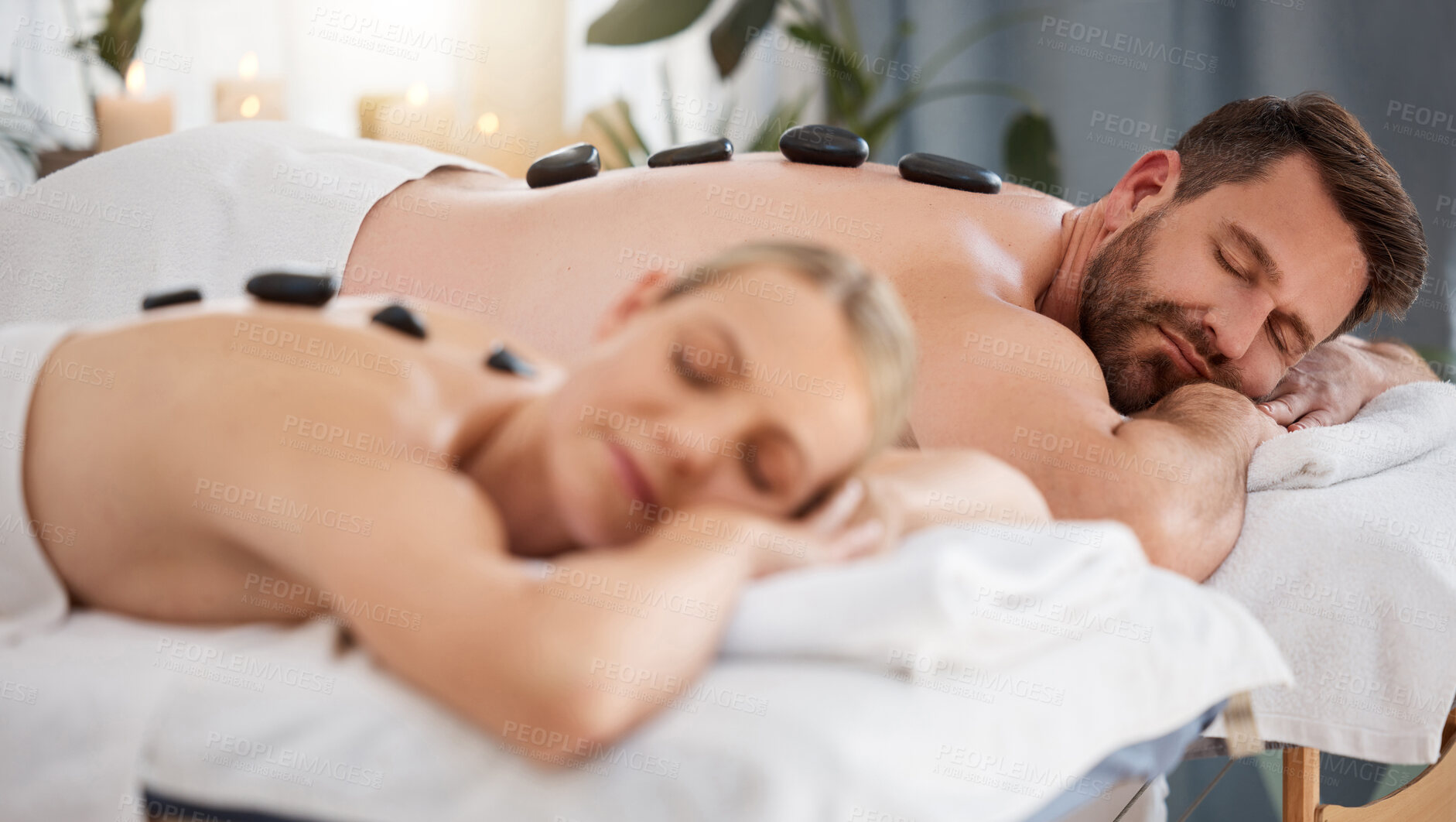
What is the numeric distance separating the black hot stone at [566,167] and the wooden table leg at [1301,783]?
26.2 inches

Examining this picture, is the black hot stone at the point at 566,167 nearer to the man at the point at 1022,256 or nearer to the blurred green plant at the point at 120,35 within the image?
the man at the point at 1022,256

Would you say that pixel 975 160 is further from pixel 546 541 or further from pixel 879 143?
pixel 546 541

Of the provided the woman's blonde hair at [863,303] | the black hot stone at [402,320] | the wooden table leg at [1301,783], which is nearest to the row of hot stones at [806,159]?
the black hot stone at [402,320]

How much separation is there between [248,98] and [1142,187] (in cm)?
127

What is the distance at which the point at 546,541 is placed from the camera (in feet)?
1.48

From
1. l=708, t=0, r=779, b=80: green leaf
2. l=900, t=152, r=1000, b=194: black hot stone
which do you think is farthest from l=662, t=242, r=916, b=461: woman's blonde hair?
l=708, t=0, r=779, b=80: green leaf

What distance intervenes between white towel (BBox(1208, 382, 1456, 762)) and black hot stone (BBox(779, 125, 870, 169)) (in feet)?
1.30

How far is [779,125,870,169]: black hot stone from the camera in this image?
870 millimetres

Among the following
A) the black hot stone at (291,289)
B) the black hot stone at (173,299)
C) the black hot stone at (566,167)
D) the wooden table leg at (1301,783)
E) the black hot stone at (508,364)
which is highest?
the black hot stone at (291,289)

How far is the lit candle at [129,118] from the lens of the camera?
1.44m

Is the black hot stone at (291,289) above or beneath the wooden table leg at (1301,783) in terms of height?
above

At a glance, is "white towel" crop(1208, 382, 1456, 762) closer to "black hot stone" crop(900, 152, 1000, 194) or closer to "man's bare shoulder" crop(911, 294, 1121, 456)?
"man's bare shoulder" crop(911, 294, 1121, 456)

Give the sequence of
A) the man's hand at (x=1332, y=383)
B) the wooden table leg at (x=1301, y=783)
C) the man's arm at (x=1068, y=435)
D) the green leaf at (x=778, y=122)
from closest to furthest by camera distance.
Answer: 1. the man's arm at (x=1068, y=435)
2. the wooden table leg at (x=1301, y=783)
3. the man's hand at (x=1332, y=383)
4. the green leaf at (x=778, y=122)

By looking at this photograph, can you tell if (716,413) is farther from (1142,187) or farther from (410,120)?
(410,120)
